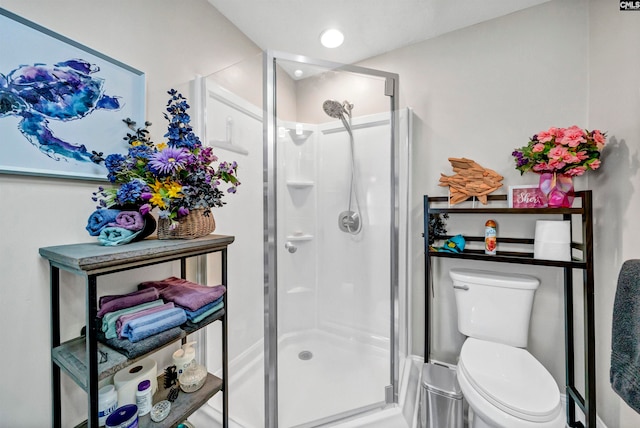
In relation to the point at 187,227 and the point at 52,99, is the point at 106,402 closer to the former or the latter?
the point at 187,227

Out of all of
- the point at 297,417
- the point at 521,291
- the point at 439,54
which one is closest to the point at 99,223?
Result: the point at 297,417

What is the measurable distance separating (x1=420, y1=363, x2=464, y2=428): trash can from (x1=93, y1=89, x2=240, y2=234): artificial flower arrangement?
4.76ft

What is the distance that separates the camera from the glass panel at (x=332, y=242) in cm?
131

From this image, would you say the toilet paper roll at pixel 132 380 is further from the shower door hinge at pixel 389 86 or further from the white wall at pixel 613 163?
the white wall at pixel 613 163

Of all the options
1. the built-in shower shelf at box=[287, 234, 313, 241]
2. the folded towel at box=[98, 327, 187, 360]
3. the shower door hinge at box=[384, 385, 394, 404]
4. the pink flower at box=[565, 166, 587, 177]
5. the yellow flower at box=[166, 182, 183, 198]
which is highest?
the pink flower at box=[565, 166, 587, 177]

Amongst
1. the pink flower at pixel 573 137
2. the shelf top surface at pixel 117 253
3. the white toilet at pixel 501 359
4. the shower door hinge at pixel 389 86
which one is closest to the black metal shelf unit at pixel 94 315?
the shelf top surface at pixel 117 253

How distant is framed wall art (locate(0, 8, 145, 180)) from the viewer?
72 cm

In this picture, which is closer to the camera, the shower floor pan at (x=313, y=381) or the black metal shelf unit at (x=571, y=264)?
the black metal shelf unit at (x=571, y=264)

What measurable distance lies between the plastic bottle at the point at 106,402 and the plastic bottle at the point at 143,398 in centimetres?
6

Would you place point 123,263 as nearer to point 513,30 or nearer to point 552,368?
point 552,368

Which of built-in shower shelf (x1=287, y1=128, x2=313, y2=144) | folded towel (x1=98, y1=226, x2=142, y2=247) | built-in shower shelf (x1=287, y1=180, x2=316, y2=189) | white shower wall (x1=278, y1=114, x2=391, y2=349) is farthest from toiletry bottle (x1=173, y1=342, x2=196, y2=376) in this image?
built-in shower shelf (x1=287, y1=128, x2=313, y2=144)

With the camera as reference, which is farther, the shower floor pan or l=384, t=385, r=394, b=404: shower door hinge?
l=384, t=385, r=394, b=404: shower door hinge

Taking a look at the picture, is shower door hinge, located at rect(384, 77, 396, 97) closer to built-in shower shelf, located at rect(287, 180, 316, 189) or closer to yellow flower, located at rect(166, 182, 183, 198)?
built-in shower shelf, located at rect(287, 180, 316, 189)

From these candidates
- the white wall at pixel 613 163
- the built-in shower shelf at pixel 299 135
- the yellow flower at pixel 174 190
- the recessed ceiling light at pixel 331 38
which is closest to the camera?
the yellow flower at pixel 174 190
